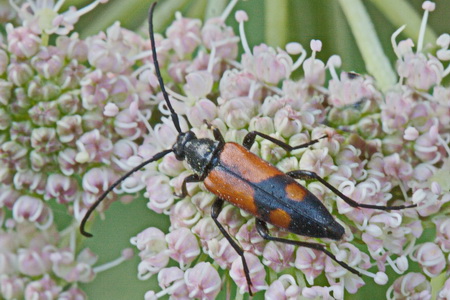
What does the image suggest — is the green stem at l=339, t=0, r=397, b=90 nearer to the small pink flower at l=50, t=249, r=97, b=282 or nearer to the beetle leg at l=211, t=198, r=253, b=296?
the beetle leg at l=211, t=198, r=253, b=296

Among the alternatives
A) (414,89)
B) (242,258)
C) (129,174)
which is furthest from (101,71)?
(414,89)

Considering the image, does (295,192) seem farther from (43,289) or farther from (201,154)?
(43,289)

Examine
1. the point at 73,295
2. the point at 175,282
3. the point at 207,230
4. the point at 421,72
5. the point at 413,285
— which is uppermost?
the point at 421,72

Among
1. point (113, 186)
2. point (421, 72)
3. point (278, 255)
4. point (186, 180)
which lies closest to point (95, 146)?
point (113, 186)

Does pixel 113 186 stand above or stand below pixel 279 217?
below

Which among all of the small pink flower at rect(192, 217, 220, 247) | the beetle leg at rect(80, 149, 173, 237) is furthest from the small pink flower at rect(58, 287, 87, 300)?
the small pink flower at rect(192, 217, 220, 247)

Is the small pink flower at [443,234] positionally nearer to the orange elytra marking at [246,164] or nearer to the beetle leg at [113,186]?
the orange elytra marking at [246,164]

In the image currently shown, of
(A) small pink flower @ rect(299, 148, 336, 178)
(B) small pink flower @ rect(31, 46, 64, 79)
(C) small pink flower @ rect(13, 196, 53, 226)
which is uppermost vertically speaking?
(B) small pink flower @ rect(31, 46, 64, 79)
